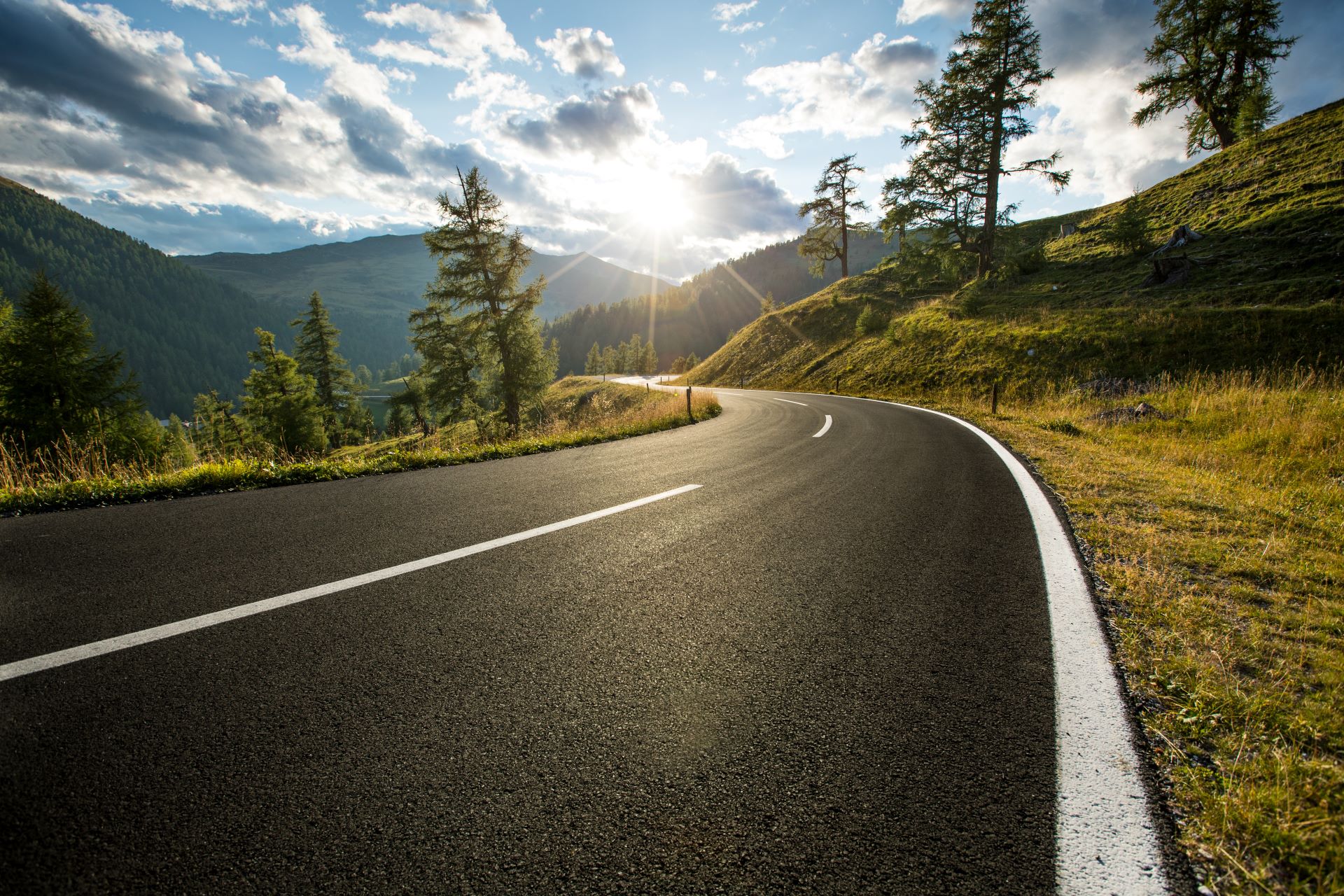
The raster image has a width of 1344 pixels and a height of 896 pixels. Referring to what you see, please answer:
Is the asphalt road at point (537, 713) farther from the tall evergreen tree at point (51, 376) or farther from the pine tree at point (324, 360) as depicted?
the pine tree at point (324, 360)

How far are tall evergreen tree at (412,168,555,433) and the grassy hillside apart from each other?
16348 millimetres

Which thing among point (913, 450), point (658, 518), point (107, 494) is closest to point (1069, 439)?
point (913, 450)

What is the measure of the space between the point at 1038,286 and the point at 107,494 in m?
31.8

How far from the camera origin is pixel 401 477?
6.35 m

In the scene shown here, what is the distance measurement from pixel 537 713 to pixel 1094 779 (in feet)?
6.56

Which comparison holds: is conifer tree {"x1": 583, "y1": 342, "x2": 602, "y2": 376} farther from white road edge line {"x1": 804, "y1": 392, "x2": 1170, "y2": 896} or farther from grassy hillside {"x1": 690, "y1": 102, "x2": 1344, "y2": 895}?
white road edge line {"x1": 804, "y1": 392, "x2": 1170, "y2": 896}

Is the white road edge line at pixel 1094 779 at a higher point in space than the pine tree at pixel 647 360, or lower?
lower

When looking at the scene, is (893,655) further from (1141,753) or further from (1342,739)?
(1342,739)

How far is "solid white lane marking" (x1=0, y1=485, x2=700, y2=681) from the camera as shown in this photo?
2305 millimetres

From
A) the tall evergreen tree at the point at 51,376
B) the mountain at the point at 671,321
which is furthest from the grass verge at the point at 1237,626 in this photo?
the mountain at the point at 671,321

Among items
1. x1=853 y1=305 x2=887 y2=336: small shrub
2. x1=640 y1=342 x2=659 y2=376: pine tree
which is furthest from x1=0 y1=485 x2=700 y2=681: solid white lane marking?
x1=640 y1=342 x2=659 y2=376: pine tree

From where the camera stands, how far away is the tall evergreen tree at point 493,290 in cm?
2152

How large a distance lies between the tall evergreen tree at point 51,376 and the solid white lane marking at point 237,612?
887 inches

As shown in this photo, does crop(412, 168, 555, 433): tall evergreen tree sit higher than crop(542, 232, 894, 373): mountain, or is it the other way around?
crop(542, 232, 894, 373): mountain
